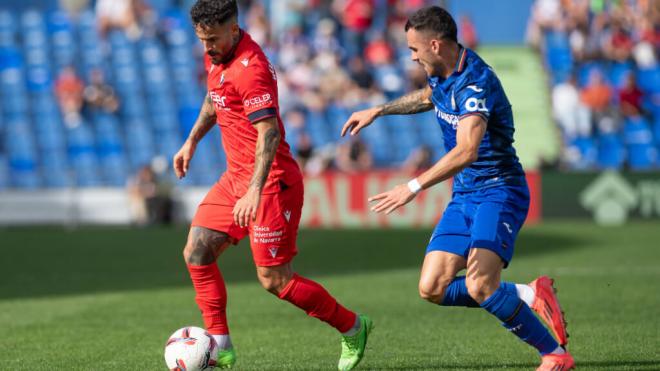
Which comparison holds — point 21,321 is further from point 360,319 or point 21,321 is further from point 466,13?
point 466,13

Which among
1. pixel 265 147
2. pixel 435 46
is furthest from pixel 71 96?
pixel 435 46

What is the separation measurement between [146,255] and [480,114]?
34.6ft

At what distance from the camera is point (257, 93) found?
22.9 feet

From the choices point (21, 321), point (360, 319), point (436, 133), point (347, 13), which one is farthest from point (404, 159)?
point (360, 319)

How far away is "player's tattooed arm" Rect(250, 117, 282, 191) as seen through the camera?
6.86 m

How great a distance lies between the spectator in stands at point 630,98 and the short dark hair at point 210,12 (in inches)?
737

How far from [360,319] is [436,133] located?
55.7 ft

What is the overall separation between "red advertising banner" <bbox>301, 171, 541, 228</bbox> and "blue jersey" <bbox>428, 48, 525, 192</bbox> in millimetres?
13750

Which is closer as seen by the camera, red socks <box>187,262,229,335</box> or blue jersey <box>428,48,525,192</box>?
blue jersey <box>428,48,525,192</box>

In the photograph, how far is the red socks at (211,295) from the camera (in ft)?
24.1

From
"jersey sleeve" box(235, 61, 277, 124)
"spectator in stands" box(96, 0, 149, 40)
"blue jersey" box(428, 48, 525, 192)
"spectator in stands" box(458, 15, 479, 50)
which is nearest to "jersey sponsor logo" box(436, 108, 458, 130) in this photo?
"blue jersey" box(428, 48, 525, 192)

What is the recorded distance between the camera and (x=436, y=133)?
79.7 feet

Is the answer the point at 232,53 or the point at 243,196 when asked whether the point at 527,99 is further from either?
the point at 243,196

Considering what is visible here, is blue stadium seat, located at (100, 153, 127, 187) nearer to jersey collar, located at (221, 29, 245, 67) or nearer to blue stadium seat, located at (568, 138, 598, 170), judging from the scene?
blue stadium seat, located at (568, 138, 598, 170)
